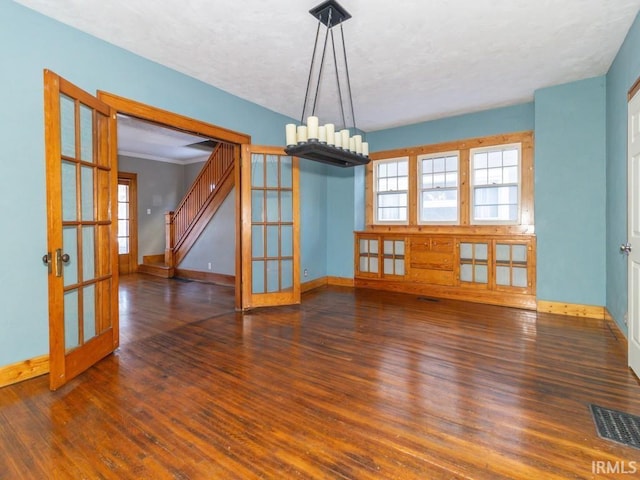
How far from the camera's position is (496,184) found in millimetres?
5148

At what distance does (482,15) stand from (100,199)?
12.1 ft

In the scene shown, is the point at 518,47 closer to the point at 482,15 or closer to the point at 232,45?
the point at 482,15

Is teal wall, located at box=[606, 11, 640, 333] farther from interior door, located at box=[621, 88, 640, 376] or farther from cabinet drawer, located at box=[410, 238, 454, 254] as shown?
cabinet drawer, located at box=[410, 238, 454, 254]

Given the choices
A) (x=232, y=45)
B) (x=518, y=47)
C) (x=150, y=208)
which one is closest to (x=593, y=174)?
(x=518, y=47)

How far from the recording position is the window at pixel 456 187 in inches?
Answer: 196

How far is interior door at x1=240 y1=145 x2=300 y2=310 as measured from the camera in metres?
4.60

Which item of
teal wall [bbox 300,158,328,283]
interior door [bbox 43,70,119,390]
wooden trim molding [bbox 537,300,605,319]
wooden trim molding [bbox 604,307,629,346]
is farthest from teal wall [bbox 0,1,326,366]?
wooden trim molding [bbox 537,300,605,319]

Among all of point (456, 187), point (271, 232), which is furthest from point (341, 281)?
point (456, 187)

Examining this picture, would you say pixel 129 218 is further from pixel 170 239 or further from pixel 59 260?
pixel 59 260

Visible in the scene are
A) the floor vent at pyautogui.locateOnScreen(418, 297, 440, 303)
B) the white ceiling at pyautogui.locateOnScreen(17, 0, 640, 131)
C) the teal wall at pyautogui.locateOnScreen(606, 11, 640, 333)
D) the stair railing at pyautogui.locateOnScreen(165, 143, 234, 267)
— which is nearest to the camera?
the white ceiling at pyautogui.locateOnScreen(17, 0, 640, 131)

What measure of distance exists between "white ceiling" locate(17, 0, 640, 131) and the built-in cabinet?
7.22 feet

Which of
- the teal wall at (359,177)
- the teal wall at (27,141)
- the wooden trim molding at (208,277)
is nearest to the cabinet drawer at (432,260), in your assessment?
the teal wall at (359,177)

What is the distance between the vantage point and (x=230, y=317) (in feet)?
14.2

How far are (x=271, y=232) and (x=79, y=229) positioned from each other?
8.28 feet
